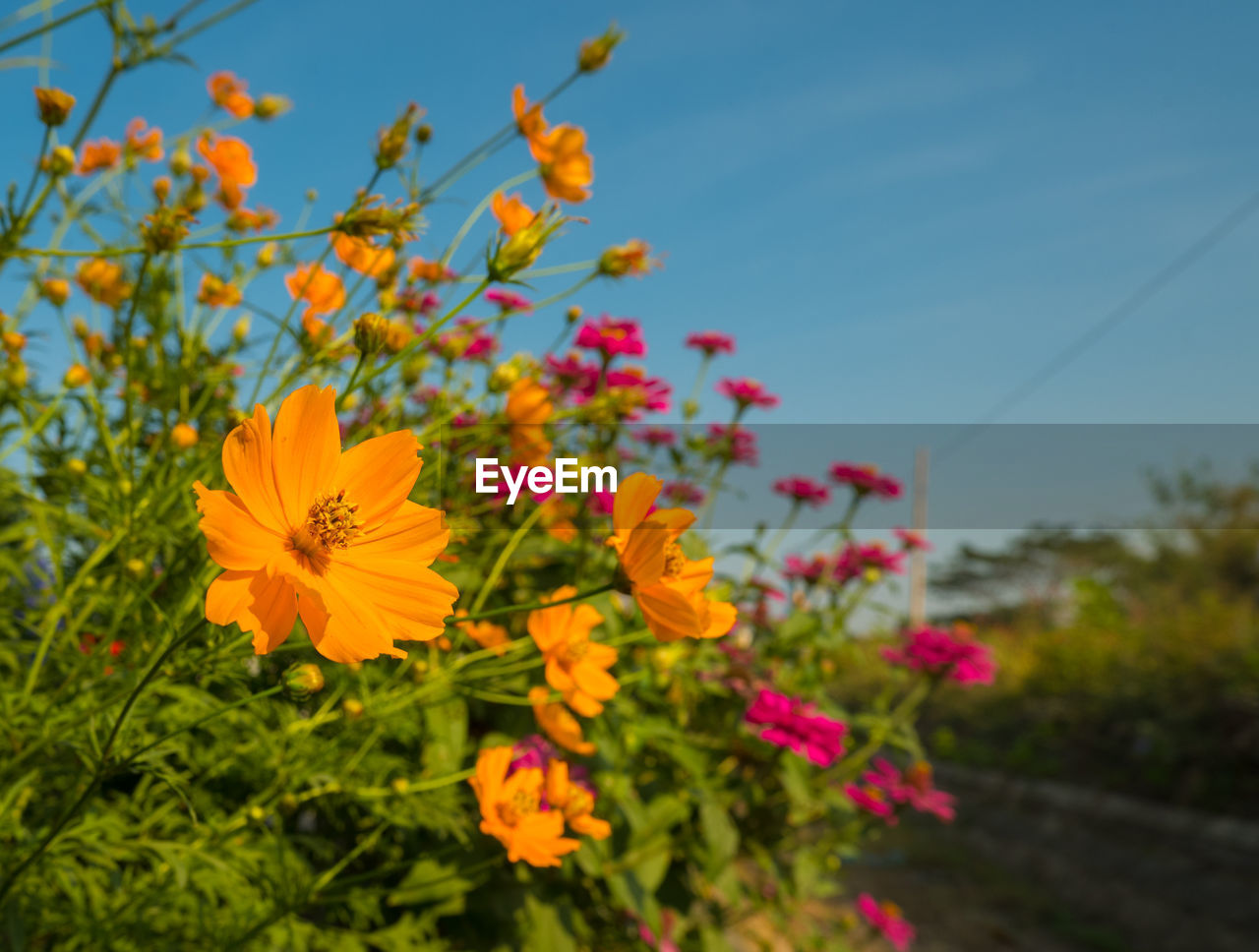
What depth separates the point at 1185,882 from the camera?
360 centimetres

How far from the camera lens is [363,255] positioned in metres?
0.82

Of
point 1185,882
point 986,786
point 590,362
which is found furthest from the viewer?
point 986,786

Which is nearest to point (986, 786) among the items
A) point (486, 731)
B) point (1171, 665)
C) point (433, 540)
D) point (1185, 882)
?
point (1171, 665)

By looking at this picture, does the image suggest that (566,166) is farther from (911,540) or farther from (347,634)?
(911,540)

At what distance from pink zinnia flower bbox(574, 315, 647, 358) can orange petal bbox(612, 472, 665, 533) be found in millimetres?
791

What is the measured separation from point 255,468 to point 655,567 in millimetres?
221

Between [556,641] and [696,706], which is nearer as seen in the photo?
[556,641]

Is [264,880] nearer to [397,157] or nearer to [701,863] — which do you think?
[397,157]

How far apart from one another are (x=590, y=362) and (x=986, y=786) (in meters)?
4.90

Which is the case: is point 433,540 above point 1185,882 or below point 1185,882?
above

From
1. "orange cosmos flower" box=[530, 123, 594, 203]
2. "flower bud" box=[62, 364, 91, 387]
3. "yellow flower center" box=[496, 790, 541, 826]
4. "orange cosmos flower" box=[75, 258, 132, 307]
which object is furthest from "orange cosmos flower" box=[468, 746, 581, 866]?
"orange cosmos flower" box=[75, 258, 132, 307]

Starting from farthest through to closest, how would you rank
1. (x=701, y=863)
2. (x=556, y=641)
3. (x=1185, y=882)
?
(x=1185, y=882)
(x=701, y=863)
(x=556, y=641)

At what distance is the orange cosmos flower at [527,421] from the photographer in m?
0.90

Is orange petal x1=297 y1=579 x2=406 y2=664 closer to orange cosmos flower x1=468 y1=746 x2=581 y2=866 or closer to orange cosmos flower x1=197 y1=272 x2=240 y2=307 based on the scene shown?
orange cosmos flower x1=468 y1=746 x2=581 y2=866
